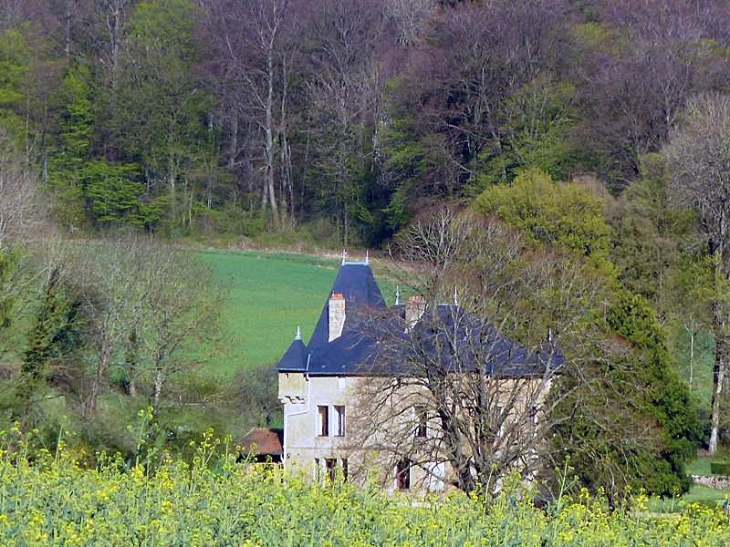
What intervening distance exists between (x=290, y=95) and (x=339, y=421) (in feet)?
104

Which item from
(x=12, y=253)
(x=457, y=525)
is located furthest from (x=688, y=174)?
(x=457, y=525)

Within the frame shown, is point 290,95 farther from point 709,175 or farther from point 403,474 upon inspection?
point 403,474

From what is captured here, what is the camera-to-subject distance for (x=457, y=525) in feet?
24.5

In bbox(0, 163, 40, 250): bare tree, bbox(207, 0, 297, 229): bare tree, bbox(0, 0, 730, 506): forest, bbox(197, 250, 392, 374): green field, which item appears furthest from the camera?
bbox(207, 0, 297, 229): bare tree

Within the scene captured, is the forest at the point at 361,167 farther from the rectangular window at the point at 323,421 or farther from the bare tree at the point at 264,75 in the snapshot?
the rectangular window at the point at 323,421

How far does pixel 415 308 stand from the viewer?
27547 millimetres

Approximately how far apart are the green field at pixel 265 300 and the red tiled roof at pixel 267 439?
4.00 metres

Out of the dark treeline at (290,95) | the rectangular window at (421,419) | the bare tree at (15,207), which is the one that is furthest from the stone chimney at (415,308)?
the dark treeline at (290,95)

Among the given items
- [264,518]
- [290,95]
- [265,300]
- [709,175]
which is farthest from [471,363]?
[290,95]

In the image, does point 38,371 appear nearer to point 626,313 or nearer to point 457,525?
point 626,313

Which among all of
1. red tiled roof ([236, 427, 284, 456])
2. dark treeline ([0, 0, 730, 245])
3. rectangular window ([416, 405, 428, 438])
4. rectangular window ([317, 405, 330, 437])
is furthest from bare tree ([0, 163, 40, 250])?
rectangular window ([416, 405, 428, 438])

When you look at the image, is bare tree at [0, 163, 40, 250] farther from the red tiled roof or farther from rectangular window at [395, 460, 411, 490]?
rectangular window at [395, 460, 411, 490]

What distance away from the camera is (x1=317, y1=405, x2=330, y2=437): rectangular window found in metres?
29.7

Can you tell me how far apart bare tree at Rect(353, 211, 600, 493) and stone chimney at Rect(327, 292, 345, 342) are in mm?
2177
